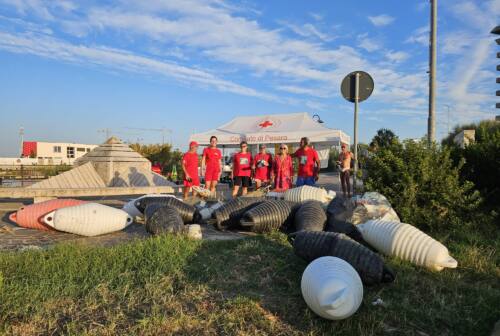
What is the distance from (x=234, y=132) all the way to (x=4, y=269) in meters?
16.2

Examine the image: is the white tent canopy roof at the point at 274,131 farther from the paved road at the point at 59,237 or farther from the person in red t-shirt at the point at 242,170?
the paved road at the point at 59,237


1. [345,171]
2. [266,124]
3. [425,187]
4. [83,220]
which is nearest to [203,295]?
[83,220]

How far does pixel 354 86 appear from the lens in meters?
7.68

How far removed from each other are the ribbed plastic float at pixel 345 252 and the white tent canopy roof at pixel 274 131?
12871 millimetres

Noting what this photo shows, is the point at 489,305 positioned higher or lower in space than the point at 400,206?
lower

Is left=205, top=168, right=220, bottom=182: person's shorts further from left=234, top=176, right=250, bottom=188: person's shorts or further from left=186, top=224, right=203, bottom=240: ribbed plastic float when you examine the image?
left=186, top=224, right=203, bottom=240: ribbed plastic float

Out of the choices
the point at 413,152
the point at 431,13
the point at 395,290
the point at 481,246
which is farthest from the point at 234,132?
the point at 395,290

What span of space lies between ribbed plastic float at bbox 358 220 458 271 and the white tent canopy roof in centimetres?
1191

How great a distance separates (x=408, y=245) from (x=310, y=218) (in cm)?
124

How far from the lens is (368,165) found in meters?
6.94

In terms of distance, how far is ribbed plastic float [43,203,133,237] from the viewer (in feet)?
17.5

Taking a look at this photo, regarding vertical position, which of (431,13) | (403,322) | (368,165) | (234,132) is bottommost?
(403,322)

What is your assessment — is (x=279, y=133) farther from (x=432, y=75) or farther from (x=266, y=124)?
(x=432, y=75)

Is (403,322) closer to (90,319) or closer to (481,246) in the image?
(90,319)
